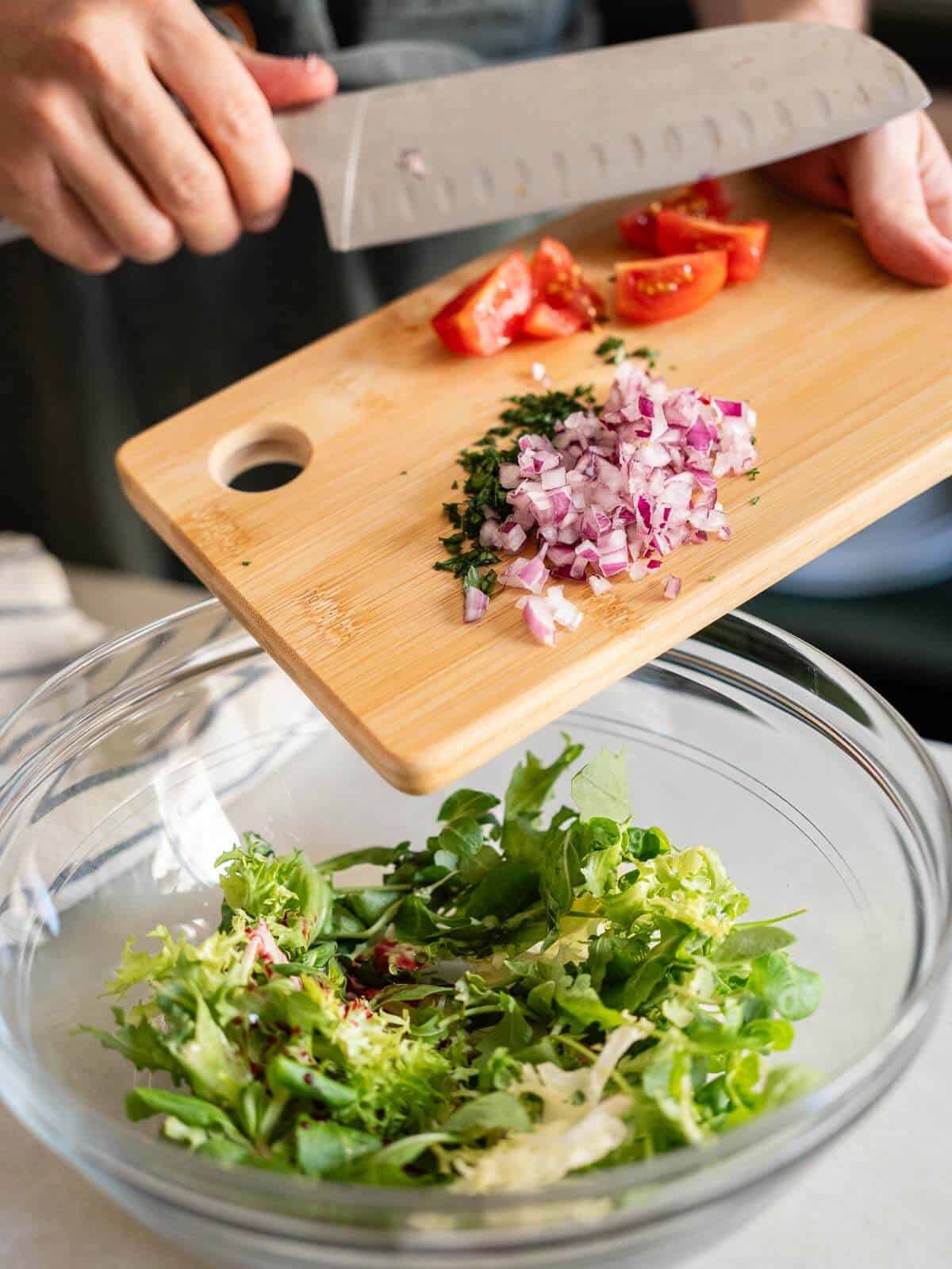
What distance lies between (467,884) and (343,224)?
2.20 feet

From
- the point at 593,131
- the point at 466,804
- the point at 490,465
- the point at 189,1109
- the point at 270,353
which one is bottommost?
the point at 270,353

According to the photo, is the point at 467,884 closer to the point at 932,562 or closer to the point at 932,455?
the point at 932,455

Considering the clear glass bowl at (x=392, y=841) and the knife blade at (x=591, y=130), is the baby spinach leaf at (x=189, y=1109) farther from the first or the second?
the knife blade at (x=591, y=130)

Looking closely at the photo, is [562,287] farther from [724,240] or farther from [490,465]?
[490,465]

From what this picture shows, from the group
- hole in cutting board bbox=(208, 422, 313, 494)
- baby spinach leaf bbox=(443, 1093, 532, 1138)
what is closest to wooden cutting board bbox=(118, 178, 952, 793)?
hole in cutting board bbox=(208, 422, 313, 494)

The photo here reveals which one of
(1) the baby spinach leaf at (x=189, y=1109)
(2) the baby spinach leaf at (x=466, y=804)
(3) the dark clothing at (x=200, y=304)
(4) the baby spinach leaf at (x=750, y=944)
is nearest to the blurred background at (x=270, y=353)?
(3) the dark clothing at (x=200, y=304)

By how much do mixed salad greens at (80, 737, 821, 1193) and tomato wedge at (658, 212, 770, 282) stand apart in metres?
0.59

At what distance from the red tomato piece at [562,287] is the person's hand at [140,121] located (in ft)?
0.91

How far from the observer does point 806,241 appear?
4.57 feet

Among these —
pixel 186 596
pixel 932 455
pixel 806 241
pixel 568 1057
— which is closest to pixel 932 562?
pixel 806 241

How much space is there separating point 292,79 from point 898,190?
0.62 meters

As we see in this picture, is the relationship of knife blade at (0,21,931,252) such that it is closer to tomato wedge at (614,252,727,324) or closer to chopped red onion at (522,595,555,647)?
tomato wedge at (614,252,727,324)

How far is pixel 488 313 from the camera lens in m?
1.29

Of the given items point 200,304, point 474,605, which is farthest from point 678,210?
point 200,304
